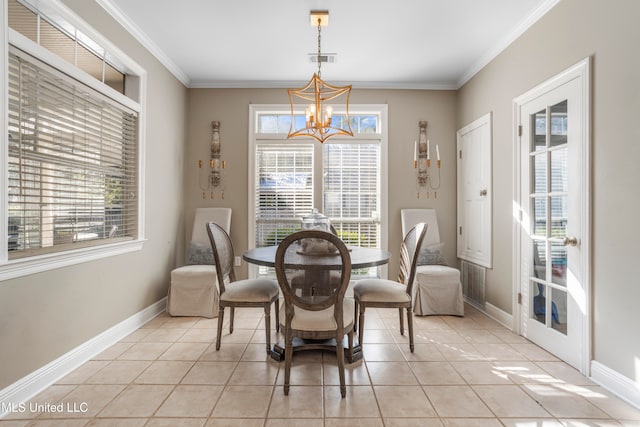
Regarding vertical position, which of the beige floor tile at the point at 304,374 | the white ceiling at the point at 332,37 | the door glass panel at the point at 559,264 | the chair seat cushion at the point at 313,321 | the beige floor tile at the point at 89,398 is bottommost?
the beige floor tile at the point at 89,398

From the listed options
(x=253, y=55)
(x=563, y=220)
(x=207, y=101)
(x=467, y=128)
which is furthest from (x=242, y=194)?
(x=563, y=220)

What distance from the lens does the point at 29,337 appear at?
Answer: 1.96 m

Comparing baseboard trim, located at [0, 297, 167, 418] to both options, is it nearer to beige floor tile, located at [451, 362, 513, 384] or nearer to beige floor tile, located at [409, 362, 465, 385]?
beige floor tile, located at [409, 362, 465, 385]

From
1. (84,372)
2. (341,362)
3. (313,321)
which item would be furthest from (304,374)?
(84,372)

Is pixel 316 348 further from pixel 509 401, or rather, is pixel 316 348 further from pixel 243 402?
pixel 509 401

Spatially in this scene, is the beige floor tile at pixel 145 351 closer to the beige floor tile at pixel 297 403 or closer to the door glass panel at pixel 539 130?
the beige floor tile at pixel 297 403

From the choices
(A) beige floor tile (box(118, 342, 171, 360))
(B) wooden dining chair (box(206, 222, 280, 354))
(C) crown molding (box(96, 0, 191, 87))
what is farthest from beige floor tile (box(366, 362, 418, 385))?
(C) crown molding (box(96, 0, 191, 87))

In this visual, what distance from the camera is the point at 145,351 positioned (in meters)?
2.60

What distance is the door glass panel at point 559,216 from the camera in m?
2.42

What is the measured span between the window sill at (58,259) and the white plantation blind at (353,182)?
7.63 ft

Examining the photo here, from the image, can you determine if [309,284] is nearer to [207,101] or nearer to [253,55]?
[253,55]

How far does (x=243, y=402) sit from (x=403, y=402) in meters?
0.90

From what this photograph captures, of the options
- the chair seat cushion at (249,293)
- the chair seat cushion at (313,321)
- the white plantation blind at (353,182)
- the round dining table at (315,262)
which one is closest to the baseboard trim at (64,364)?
the chair seat cushion at (249,293)

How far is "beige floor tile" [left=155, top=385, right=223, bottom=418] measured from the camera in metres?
1.81
